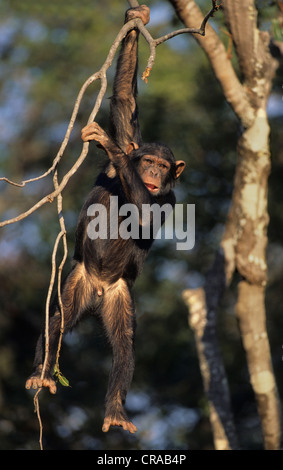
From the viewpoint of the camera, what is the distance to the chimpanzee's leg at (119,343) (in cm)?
535

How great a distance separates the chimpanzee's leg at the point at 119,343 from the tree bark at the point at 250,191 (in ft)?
6.06

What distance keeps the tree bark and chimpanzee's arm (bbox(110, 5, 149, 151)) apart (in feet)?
2.83

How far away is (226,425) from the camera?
7.52m

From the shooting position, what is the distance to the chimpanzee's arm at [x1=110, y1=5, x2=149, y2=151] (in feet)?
20.0

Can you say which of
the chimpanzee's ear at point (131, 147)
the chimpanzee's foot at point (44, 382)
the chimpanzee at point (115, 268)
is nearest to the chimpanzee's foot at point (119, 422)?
the chimpanzee at point (115, 268)

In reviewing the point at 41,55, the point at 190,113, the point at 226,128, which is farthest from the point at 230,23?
the point at 41,55

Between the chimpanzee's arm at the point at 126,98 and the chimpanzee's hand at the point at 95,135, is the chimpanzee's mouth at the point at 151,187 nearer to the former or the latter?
the chimpanzee's arm at the point at 126,98

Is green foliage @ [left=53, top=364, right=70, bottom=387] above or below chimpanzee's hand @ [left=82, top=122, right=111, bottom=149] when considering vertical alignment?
below

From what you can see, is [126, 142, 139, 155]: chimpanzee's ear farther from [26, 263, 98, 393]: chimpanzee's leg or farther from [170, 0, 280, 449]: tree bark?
[170, 0, 280, 449]: tree bark

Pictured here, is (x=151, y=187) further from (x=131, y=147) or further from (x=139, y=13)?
(x=139, y=13)

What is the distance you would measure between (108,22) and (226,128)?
7.71 m

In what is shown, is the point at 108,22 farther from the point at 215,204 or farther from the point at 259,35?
the point at 259,35

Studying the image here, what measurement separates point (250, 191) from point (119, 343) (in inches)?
89.5

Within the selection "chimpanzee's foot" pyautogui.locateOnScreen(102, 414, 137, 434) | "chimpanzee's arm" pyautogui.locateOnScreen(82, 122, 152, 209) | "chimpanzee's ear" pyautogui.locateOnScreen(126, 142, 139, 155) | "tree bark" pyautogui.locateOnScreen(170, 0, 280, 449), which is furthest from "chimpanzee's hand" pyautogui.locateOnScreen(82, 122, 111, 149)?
"tree bark" pyautogui.locateOnScreen(170, 0, 280, 449)
